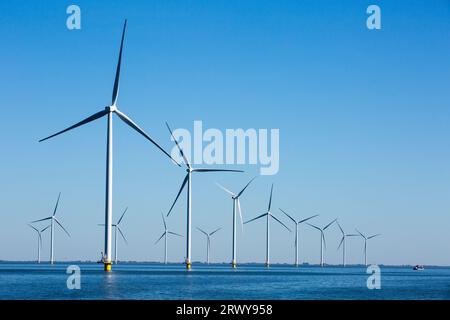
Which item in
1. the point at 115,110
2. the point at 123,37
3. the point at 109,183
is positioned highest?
the point at 123,37

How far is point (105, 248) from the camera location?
131250 mm

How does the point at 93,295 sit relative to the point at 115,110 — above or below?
below

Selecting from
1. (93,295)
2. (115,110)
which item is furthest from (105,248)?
(93,295)
